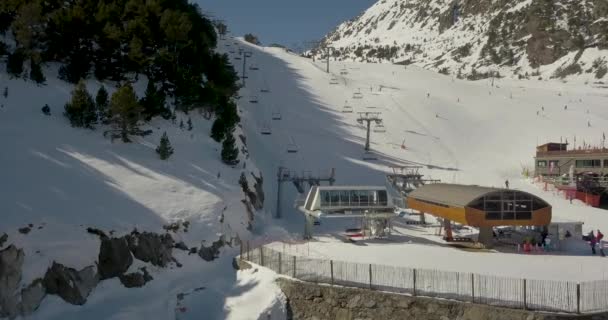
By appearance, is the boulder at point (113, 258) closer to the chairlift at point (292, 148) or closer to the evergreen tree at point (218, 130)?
the evergreen tree at point (218, 130)

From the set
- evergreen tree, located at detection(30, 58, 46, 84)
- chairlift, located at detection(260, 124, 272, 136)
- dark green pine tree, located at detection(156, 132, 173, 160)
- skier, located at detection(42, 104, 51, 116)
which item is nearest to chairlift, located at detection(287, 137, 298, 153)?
chairlift, located at detection(260, 124, 272, 136)

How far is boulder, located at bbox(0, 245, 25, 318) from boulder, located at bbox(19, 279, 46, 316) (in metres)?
0.24

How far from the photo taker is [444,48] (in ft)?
525

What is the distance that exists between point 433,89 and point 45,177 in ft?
218

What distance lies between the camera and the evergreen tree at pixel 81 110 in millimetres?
30125

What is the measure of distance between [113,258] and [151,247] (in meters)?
1.77

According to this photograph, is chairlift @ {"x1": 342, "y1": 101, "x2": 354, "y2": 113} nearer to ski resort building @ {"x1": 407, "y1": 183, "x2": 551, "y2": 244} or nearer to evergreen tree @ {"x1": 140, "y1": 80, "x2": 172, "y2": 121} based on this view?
evergreen tree @ {"x1": 140, "y1": 80, "x2": 172, "y2": 121}

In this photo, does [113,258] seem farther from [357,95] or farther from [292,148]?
[357,95]

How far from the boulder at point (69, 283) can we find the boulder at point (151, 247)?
235cm

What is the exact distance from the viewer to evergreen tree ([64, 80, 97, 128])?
3012 centimetres

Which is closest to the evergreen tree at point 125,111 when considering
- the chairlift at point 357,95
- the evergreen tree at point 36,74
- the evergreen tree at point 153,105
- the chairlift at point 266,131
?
the evergreen tree at point 153,105

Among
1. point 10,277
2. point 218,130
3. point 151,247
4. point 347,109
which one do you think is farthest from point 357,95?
point 10,277

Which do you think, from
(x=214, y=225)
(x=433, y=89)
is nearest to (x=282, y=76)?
(x=433, y=89)

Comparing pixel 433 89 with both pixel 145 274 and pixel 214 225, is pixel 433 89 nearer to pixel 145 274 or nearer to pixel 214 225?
pixel 214 225
